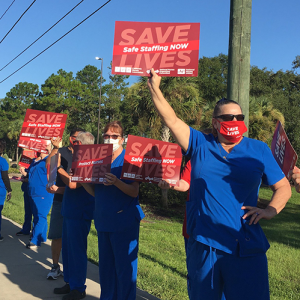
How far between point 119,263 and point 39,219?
3915 millimetres

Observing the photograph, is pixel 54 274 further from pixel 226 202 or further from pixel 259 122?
pixel 259 122

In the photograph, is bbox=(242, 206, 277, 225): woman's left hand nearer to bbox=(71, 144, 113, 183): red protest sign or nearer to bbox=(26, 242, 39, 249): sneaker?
bbox=(71, 144, 113, 183): red protest sign

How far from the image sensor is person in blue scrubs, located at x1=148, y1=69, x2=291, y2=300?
8.02 feet

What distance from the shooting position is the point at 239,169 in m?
2.53

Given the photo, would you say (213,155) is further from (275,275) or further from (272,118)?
(272,118)

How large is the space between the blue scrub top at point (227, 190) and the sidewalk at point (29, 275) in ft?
8.43

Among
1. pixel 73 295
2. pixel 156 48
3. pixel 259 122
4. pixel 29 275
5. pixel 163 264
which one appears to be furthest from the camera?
pixel 259 122

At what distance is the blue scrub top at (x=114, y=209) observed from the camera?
387 centimetres

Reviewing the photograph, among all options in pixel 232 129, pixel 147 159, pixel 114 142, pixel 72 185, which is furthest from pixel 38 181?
pixel 232 129

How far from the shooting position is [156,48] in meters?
3.25

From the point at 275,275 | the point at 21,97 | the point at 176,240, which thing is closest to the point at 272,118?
the point at 176,240

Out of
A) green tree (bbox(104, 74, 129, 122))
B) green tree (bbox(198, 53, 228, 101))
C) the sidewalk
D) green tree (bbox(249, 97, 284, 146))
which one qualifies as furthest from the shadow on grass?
green tree (bbox(104, 74, 129, 122))

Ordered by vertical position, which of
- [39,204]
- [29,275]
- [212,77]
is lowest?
[29,275]

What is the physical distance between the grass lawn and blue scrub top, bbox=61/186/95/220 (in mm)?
1404
